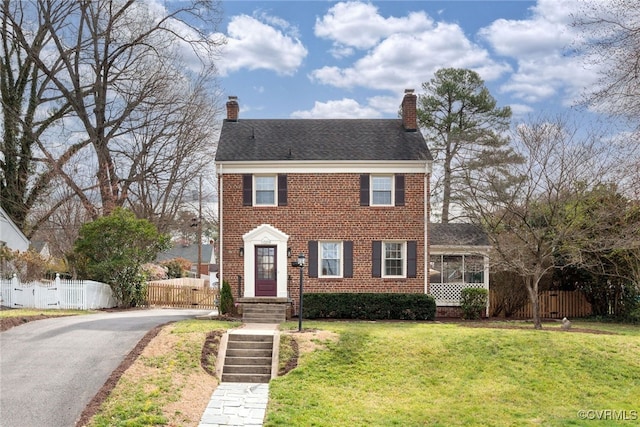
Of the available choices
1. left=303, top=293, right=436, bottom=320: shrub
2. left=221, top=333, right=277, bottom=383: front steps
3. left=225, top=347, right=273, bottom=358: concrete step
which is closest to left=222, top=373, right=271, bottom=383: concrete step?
left=221, top=333, right=277, bottom=383: front steps

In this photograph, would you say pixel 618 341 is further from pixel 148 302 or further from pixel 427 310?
pixel 148 302

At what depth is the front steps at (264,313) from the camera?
20375 millimetres

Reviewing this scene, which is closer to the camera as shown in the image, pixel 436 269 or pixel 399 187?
pixel 399 187

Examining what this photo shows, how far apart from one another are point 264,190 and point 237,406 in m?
12.2

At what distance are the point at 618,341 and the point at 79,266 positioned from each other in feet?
72.7

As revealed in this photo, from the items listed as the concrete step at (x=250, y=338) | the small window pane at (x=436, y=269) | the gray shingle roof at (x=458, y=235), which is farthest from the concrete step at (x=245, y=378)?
the small window pane at (x=436, y=269)

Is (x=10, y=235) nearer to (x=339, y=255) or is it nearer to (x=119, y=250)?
(x=119, y=250)

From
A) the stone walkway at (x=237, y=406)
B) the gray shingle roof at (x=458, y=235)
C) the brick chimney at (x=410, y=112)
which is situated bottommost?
the stone walkway at (x=237, y=406)

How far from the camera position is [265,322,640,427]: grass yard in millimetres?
11133

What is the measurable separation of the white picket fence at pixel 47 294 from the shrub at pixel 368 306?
384 inches

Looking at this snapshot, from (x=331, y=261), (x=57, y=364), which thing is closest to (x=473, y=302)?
(x=331, y=261)

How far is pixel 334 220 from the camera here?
74.4 ft

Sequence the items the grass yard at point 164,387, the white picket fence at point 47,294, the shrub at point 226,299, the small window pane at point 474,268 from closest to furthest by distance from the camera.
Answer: the grass yard at point 164,387
the shrub at point 226,299
the white picket fence at point 47,294
the small window pane at point 474,268

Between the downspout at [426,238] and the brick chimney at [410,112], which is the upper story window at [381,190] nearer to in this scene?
the downspout at [426,238]
